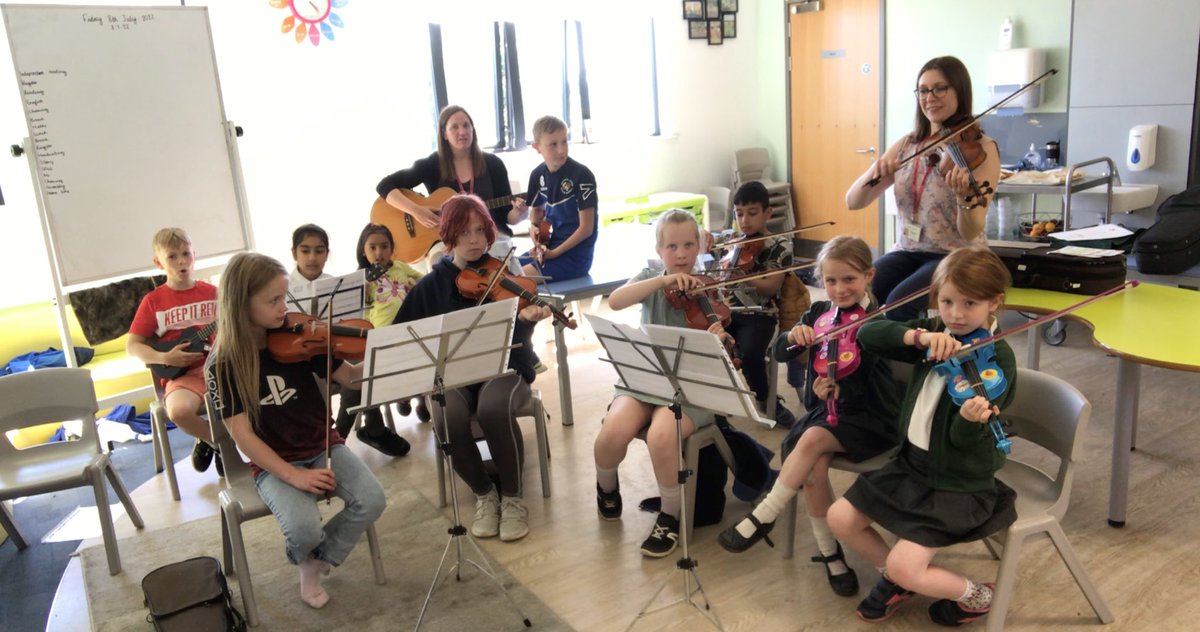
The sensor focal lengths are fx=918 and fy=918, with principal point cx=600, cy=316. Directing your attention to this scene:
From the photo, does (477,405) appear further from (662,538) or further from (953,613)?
(953,613)

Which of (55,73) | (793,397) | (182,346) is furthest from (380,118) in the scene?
(793,397)

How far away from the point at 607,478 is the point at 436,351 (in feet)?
2.66

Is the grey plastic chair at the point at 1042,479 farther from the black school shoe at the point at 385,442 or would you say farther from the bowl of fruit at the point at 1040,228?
the bowl of fruit at the point at 1040,228

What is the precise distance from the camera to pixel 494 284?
285cm

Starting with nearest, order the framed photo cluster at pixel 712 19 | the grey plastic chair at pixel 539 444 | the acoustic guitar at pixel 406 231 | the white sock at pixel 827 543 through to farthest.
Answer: the white sock at pixel 827 543 → the grey plastic chair at pixel 539 444 → the acoustic guitar at pixel 406 231 → the framed photo cluster at pixel 712 19

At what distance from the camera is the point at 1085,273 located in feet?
10.4

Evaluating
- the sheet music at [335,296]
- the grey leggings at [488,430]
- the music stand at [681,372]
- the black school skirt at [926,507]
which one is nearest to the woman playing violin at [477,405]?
the grey leggings at [488,430]

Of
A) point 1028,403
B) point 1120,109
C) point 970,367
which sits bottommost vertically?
point 1028,403

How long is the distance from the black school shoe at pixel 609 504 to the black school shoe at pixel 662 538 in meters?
0.23

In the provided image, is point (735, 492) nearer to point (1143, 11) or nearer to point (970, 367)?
point (970, 367)

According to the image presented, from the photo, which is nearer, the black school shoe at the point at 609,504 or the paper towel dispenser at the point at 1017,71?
the black school shoe at the point at 609,504

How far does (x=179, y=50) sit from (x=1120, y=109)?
4.62 meters

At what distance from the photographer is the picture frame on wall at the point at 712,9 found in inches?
273

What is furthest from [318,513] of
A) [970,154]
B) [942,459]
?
[970,154]
